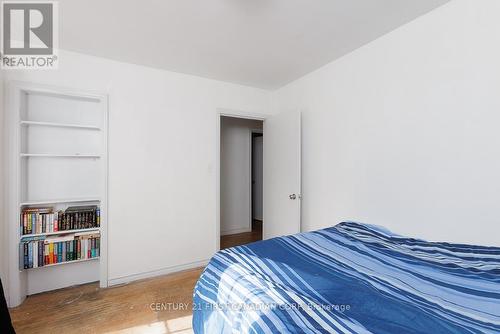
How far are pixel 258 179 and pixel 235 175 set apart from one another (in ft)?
3.55

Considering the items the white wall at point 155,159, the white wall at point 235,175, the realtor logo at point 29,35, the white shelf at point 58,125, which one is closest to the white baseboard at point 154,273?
the white wall at point 155,159

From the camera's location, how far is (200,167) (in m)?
2.93

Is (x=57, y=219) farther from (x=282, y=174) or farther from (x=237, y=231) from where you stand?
(x=237, y=231)

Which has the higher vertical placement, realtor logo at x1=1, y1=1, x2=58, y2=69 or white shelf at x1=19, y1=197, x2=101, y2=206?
realtor logo at x1=1, y1=1, x2=58, y2=69

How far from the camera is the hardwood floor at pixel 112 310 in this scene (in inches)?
69.5

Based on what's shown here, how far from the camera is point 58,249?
87.5 inches

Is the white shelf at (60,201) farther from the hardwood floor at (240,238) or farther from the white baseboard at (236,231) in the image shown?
the white baseboard at (236,231)

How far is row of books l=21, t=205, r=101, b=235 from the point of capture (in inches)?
84.6

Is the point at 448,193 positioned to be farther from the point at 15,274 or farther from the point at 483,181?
the point at 15,274

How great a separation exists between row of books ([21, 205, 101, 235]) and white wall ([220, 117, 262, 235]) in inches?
87.0

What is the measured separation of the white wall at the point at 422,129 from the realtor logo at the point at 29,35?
2.63 metres

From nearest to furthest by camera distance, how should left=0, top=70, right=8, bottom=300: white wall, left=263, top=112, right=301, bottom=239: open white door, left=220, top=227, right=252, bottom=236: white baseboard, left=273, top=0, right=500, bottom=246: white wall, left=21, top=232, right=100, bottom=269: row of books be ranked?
left=273, top=0, right=500, bottom=246: white wall, left=0, top=70, right=8, bottom=300: white wall, left=21, top=232, right=100, bottom=269: row of books, left=263, top=112, right=301, bottom=239: open white door, left=220, top=227, right=252, bottom=236: white baseboard

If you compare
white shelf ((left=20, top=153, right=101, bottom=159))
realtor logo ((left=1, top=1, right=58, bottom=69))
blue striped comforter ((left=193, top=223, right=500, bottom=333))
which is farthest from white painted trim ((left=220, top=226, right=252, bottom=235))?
realtor logo ((left=1, top=1, right=58, bottom=69))

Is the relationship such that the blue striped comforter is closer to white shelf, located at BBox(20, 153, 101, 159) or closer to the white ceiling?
the white ceiling
